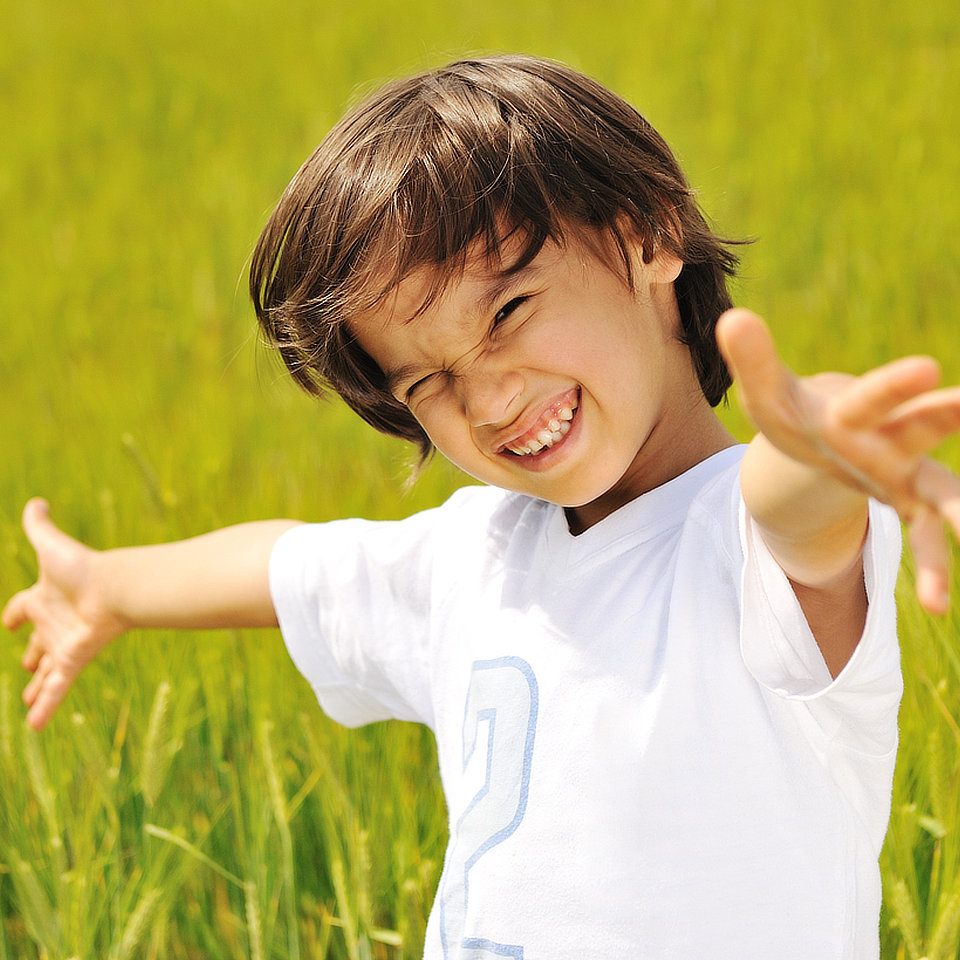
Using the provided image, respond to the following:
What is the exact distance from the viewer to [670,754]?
853 millimetres

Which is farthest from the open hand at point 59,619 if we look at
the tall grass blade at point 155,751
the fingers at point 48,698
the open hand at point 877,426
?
the open hand at point 877,426

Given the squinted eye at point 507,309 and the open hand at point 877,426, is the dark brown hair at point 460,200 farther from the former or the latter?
the open hand at point 877,426

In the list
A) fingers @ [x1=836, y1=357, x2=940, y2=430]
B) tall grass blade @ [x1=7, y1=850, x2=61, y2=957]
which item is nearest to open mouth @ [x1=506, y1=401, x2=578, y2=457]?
fingers @ [x1=836, y1=357, x2=940, y2=430]

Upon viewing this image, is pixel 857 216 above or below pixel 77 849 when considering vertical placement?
above

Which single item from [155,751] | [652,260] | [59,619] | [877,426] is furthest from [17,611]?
[877,426]

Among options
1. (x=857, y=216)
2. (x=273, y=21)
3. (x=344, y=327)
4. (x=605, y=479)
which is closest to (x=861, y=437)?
(x=605, y=479)

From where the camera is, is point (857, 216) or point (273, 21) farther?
point (273, 21)

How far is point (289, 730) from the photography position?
1400 millimetres

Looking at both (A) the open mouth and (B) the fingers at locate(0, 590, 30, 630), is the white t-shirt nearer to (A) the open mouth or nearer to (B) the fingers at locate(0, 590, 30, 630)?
(A) the open mouth

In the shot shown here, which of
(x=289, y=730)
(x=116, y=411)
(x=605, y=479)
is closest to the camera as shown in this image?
(x=605, y=479)

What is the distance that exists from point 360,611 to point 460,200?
0.41 meters

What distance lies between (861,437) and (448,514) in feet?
1.86

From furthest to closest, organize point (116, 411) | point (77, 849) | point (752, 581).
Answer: point (116, 411)
point (77, 849)
point (752, 581)

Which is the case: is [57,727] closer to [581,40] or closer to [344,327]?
[344,327]
